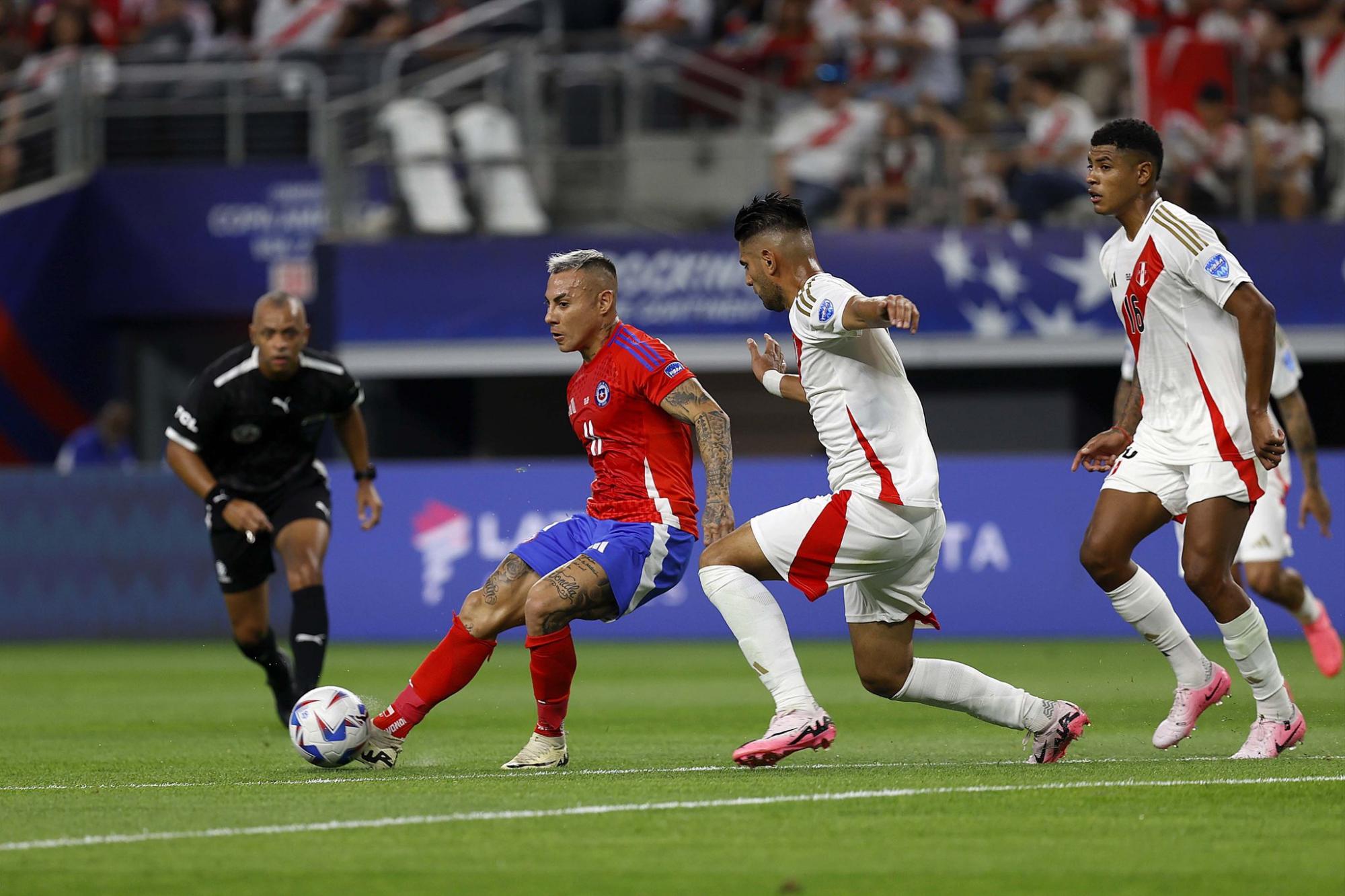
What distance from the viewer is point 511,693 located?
12055mm

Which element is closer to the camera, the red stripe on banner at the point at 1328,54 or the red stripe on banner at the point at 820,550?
the red stripe on banner at the point at 820,550

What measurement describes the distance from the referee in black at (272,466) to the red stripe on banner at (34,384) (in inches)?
495

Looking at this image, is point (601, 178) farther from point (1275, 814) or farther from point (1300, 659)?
point (1275, 814)

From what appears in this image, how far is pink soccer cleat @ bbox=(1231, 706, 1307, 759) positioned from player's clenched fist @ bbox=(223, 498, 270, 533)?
14.5 feet

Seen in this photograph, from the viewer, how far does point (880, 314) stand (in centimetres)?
629

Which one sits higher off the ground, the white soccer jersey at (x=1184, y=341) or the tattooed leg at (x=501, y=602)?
the white soccer jersey at (x=1184, y=341)

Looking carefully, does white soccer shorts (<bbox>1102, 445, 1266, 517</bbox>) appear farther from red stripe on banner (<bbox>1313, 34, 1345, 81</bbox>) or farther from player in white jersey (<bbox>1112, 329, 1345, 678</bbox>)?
red stripe on banner (<bbox>1313, 34, 1345, 81</bbox>)

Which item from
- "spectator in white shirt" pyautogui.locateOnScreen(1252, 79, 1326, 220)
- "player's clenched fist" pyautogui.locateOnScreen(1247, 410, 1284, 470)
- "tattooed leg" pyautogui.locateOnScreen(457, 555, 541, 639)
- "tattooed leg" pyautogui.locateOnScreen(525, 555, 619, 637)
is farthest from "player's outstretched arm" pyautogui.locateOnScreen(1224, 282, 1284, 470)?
"spectator in white shirt" pyautogui.locateOnScreen(1252, 79, 1326, 220)

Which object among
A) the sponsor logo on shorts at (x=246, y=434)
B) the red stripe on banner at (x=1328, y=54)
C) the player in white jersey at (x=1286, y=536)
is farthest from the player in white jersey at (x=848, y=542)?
the red stripe on banner at (x=1328, y=54)

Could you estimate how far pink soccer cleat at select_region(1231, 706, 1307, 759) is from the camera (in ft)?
23.7

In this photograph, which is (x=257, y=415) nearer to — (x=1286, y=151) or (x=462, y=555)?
(x=462, y=555)

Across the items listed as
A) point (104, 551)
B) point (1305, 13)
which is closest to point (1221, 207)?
point (1305, 13)

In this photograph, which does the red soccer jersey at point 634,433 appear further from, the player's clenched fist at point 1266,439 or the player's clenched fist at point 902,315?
the player's clenched fist at point 1266,439

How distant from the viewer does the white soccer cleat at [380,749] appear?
24.1ft
